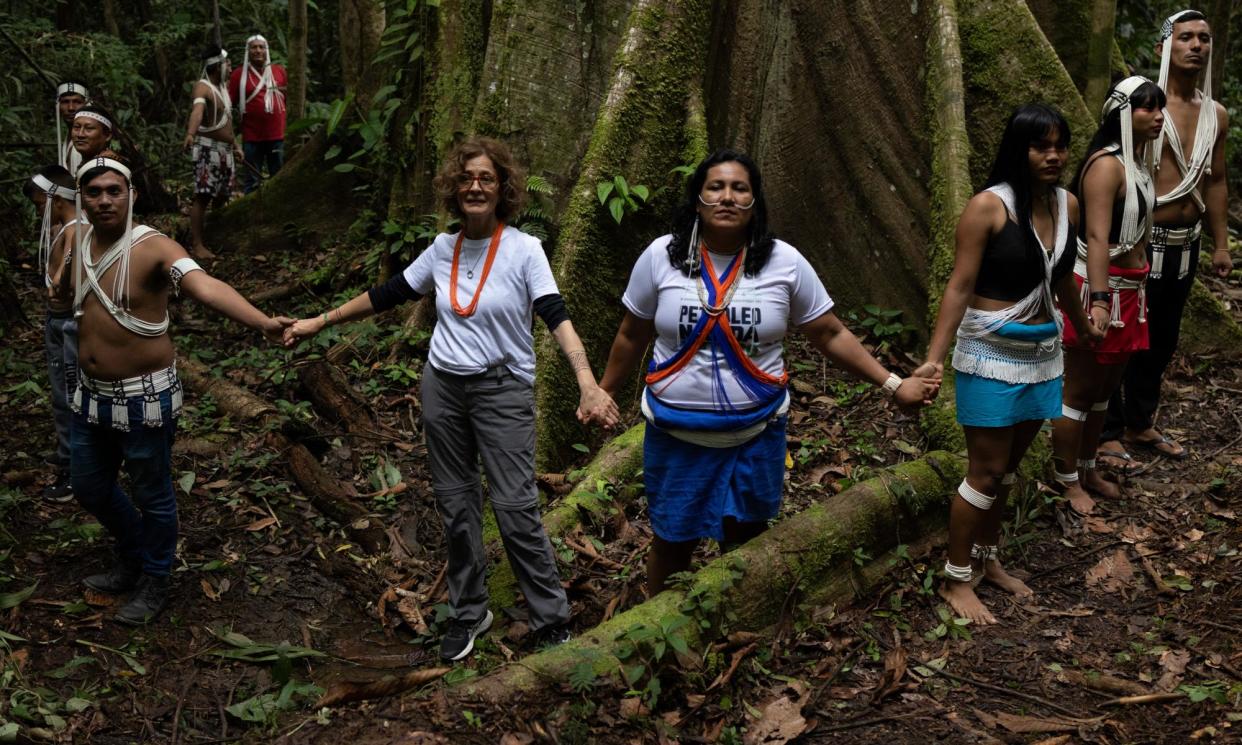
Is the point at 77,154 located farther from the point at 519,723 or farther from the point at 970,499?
the point at 970,499

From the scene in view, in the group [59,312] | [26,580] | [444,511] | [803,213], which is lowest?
[26,580]

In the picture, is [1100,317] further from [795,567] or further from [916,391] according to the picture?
[795,567]

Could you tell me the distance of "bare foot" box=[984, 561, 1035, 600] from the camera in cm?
518

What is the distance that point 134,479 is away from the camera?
5.12 meters

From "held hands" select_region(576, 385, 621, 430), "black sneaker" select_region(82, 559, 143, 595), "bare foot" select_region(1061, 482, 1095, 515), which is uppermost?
"held hands" select_region(576, 385, 621, 430)

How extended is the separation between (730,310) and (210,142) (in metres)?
8.09

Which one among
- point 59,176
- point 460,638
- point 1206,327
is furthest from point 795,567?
point 59,176

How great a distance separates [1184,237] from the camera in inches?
245

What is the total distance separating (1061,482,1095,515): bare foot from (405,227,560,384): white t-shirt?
3.18 metres

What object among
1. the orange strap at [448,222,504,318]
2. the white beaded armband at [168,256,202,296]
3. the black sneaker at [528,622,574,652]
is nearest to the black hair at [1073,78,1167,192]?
→ the orange strap at [448,222,504,318]

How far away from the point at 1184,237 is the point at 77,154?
6631 millimetres

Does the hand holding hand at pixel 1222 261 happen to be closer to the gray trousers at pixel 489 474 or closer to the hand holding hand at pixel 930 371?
the hand holding hand at pixel 930 371

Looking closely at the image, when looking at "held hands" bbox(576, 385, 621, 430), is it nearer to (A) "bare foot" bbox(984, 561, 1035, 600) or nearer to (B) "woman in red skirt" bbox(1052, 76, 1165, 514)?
(A) "bare foot" bbox(984, 561, 1035, 600)

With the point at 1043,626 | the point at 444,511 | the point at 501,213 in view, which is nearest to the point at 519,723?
the point at 444,511
